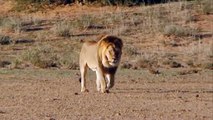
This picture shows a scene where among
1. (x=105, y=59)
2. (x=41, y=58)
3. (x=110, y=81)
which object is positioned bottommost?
(x=41, y=58)

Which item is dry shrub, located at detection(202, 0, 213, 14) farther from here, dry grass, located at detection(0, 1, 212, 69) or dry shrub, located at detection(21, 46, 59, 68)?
dry shrub, located at detection(21, 46, 59, 68)

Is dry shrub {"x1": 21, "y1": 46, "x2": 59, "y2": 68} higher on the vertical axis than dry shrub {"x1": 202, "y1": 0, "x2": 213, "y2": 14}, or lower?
lower

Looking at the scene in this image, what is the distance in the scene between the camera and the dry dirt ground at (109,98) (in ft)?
49.1

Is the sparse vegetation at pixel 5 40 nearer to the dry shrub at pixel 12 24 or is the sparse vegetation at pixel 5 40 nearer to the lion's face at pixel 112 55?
the dry shrub at pixel 12 24

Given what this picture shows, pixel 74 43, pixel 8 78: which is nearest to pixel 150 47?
pixel 74 43

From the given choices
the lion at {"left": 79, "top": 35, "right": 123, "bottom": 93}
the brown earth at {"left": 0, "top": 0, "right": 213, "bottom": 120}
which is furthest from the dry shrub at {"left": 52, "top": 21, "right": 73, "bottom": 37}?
the lion at {"left": 79, "top": 35, "right": 123, "bottom": 93}

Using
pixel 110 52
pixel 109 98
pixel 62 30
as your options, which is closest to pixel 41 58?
pixel 62 30

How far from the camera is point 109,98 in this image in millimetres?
17719

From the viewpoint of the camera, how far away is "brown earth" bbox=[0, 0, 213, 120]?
1578 cm

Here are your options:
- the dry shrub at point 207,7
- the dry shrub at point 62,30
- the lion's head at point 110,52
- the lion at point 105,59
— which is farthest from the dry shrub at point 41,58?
the dry shrub at point 207,7

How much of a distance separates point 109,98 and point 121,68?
1044 centimetres

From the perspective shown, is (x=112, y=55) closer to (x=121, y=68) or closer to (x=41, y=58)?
(x=121, y=68)

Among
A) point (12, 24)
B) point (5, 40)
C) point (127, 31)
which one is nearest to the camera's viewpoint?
point (5, 40)

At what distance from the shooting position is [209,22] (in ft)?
130
